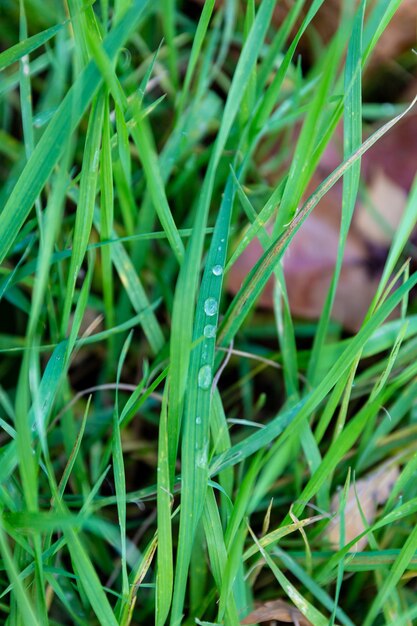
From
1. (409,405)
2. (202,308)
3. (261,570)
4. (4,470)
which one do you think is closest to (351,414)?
(409,405)

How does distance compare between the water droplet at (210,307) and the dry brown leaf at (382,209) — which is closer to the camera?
the water droplet at (210,307)

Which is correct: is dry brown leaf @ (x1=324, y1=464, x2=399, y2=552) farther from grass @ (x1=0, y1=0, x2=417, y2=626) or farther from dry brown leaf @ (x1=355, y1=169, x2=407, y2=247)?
dry brown leaf @ (x1=355, y1=169, x2=407, y2=247)

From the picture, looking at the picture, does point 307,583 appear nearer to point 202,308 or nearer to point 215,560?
point 215,560

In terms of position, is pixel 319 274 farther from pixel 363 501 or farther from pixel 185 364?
pixel 185 364

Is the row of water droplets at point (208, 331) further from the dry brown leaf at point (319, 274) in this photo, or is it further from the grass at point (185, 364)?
the dry brown leaf at point (319, 274)

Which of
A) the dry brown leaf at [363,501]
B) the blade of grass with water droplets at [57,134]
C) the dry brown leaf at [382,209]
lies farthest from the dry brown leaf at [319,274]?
the blade of grass with water droplets at [57,134]

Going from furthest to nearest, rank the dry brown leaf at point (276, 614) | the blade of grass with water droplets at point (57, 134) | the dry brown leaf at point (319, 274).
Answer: the dry brown leaf at point (319, 274), the dry brown leaf at point (276, 614), the blade of grass with water droplets at point (57, 134)

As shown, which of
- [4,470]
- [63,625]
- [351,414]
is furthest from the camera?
[351,414]
